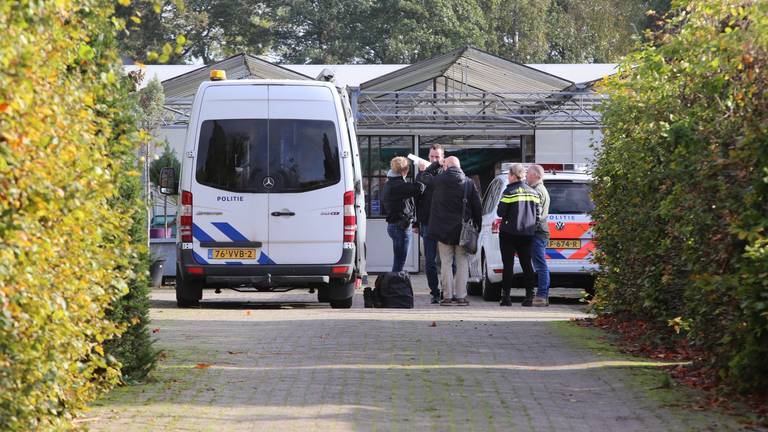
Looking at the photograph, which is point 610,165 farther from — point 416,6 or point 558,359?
point 416,6

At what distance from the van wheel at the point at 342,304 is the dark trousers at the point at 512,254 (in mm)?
2123

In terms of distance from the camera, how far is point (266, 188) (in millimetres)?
16000

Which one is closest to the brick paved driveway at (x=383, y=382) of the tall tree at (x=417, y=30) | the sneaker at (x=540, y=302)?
the sneaker at (x=540, y=302)

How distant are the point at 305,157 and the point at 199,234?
150 cm

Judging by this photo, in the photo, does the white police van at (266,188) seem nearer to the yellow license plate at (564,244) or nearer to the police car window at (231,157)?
the police car window at (231,157)

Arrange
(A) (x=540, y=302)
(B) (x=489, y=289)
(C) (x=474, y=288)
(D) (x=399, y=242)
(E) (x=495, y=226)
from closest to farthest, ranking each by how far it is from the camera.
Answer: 1. (A) (x=540, y=302)
2. (D) (x=399, y=242)
3. (E) (x=495, y=226)
4. (B) (x=489, y=289)
5. (C) (x=474, y=288)

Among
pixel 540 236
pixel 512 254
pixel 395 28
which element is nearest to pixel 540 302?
pixel 512 254

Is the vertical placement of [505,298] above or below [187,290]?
below

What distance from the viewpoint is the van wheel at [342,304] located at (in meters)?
16.7

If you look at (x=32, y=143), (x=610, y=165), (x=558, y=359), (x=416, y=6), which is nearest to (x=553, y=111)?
(x=610, y=165)

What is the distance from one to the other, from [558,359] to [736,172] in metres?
3.10

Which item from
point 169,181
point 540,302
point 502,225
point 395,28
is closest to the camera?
point 169,181

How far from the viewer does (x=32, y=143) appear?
523 cm

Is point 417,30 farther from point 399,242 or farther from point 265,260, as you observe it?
point 265,260
